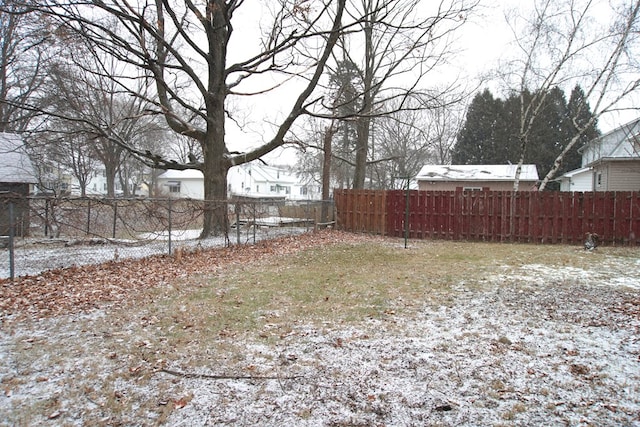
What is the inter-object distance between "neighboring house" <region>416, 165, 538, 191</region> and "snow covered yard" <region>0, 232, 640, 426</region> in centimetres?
1693

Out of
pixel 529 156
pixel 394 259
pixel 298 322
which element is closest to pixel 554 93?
pixel 529 156

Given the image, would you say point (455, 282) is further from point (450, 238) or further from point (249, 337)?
point (450, 238)

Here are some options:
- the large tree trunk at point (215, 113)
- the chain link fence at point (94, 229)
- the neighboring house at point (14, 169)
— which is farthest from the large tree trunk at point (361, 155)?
the neighboring house at point (14, 169)

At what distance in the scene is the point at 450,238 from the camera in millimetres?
14430

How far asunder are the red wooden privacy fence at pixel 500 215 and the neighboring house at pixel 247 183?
100 feet

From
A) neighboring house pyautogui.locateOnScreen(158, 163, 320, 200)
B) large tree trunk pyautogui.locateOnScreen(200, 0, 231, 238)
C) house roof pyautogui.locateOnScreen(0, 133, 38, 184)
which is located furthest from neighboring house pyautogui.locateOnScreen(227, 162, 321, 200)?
large tree trunk pyautogui.locateOnScreen(200, 0, 231, 238)

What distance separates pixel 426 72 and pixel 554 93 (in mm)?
25117

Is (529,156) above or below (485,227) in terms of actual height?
above

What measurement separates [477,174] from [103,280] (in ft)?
71.0

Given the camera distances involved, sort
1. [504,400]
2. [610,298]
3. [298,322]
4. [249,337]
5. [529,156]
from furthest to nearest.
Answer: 1. [529,156]
2. [610,298]
3. [298,322]
4. [249,337]
5. [504,400]

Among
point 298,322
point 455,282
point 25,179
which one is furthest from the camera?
point 25,179

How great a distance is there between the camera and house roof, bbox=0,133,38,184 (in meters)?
15.1

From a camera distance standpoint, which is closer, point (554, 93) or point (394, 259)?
point (394, 259)

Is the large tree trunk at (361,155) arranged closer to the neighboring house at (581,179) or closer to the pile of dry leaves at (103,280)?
the pile of dry leaves at (103,280)
